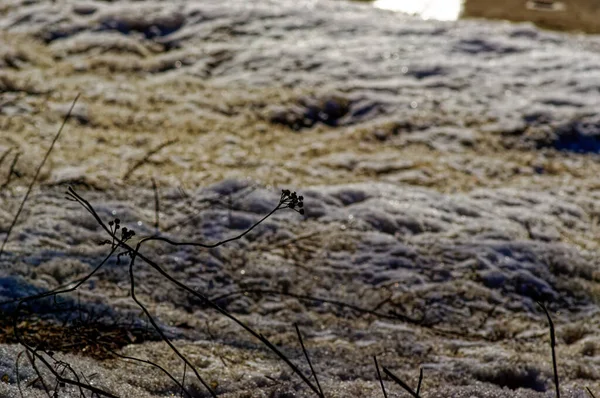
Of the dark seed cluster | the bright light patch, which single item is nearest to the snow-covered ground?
the bright light patch

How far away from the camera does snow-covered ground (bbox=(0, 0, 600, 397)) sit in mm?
3117

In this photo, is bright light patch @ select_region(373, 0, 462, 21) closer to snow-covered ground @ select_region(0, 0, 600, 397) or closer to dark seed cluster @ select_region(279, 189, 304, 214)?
snow-covered ground @ select_region(0, 0, 600, 397)

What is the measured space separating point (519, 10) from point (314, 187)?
4770 mm

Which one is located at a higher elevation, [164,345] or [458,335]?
[164,345]

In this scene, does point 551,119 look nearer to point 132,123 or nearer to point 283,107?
point 283,107

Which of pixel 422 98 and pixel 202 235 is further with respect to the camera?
pixel 422 98

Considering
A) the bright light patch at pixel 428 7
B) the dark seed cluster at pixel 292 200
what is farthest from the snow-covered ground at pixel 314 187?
the dark seed cluster at pixel 292 200

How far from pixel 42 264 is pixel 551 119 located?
4033mm

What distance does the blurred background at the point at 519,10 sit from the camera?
8094mm

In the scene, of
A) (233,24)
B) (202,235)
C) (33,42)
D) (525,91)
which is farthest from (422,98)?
(33,42)

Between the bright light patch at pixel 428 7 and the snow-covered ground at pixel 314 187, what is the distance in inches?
18.7

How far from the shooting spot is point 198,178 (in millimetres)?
4754

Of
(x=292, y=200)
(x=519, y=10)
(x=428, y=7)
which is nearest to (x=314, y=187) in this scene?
(x=292, y=200)

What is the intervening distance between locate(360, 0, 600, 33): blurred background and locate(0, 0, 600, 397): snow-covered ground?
19.8 inches
